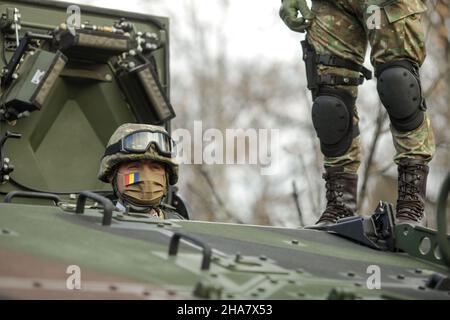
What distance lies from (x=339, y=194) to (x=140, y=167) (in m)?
0.96

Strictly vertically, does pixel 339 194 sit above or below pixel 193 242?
above

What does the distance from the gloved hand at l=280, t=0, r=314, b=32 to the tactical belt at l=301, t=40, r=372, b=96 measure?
16 centimetres

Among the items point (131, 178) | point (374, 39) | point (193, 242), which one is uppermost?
point (374, 39)

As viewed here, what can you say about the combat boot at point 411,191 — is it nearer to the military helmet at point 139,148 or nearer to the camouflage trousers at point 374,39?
the camouflage trousers at point 374,39

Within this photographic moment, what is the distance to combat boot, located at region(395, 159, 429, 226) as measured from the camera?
5113 mm

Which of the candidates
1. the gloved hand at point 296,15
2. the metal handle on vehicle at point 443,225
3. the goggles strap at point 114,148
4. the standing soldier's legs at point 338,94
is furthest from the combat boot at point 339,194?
the metal handle on vehicle at point 443,225

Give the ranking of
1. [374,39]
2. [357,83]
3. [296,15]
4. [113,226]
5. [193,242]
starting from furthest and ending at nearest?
[296,15]
[357,83]
[374,39]
[113,226]
[193,242]

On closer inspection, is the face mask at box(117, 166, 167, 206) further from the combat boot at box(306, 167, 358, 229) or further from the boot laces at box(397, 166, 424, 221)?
the boot laces at box(397, 166, 424, 221)

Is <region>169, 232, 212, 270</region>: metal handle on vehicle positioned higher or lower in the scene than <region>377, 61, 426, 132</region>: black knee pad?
lower

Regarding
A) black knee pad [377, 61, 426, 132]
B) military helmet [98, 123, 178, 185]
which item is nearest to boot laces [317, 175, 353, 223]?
black knee pad [377, 61, 426, 132]

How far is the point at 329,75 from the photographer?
554 cm

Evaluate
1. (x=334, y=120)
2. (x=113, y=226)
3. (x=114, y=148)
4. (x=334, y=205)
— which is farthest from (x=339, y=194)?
(x=113, y=226)

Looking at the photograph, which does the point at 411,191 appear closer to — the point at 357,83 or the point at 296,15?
the point at 357,83
